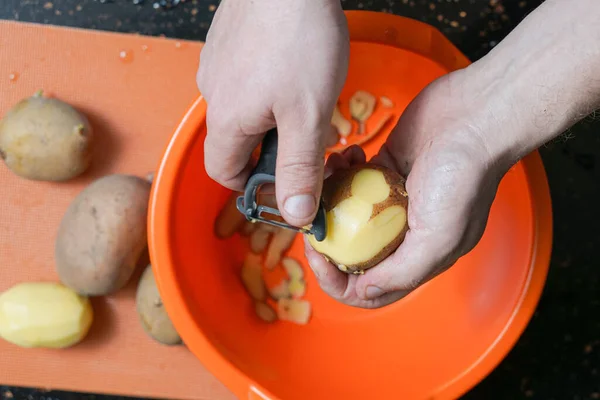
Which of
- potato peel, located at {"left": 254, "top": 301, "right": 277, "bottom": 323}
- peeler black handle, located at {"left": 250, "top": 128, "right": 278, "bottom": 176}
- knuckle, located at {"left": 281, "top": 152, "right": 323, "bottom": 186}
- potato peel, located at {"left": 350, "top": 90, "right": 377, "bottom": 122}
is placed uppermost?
knuckle, located at {"left": 281, "top": 152, "right": 323, "bottom": 186}

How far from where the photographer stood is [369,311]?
1104 millimetres

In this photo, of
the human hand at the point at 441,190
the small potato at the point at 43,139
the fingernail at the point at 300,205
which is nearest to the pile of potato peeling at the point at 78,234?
the small potato at the point at 43,139

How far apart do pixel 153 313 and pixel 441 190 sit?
1.90ft

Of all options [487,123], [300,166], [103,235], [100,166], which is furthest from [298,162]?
[100,166]

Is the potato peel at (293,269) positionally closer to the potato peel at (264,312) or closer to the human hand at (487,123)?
the potato peel at (264,312)

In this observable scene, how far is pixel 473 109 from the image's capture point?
0.75m

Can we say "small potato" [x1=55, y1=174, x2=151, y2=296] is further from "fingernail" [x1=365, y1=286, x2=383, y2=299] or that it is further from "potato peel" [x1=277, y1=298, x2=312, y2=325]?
"fingernail" [x1=365, y1=286, x2=383, y2=299]

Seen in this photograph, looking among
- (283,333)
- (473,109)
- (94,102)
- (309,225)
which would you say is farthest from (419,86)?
(94,102)

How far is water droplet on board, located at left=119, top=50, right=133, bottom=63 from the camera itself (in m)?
1.08

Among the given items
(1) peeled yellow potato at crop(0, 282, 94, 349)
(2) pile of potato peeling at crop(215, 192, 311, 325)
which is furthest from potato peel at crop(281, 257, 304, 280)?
(1) peeled yellow potato at crop(0, 282, 94, 349)

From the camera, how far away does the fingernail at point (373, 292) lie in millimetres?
800

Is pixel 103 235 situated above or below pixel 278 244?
above

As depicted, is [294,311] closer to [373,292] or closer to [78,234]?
[373,292]

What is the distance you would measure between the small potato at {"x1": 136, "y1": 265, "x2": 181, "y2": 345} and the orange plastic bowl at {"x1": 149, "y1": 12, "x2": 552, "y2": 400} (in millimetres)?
104
